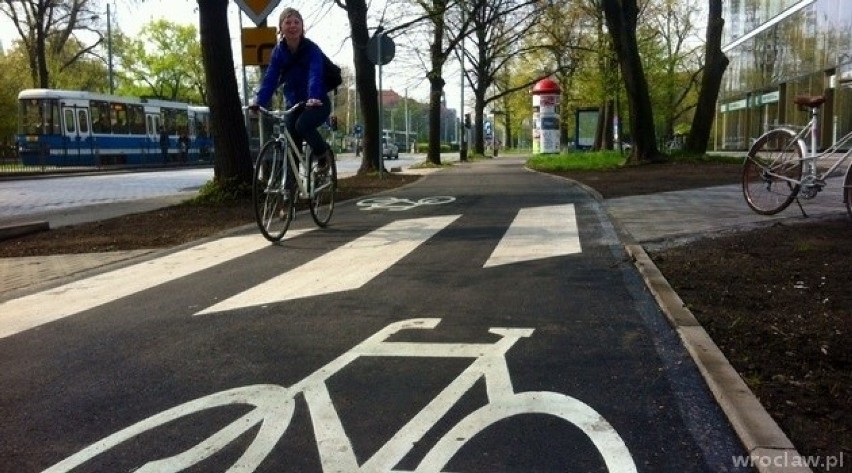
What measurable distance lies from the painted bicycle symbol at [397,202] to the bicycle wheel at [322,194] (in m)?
1.63

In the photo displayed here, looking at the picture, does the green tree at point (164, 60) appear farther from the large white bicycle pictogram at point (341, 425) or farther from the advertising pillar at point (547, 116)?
the large white bicycle pictogram at point (341, 425)

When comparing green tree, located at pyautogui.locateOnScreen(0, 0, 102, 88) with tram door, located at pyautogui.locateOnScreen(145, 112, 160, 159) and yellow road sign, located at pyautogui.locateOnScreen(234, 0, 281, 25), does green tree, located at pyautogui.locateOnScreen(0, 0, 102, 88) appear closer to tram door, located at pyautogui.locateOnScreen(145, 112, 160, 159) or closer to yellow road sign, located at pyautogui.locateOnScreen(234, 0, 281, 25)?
tram door, located at pyautogui.locateOnScreen(145, 112, 160, 159)

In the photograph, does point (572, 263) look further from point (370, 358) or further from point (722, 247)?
point (370, 358)

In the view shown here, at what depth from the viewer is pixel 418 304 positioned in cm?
470

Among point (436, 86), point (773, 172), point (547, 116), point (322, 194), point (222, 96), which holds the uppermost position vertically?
point (436, 86)

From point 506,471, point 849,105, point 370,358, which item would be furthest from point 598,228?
point 849,105

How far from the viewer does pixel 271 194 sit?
736cm

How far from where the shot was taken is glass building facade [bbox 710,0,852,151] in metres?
30.5

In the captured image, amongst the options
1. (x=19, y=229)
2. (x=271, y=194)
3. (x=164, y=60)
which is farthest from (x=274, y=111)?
(x=164, y=60)

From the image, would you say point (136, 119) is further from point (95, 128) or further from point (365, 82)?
point (365, 82)

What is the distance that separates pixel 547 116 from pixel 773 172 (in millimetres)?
34726

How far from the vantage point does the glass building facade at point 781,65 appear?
100 ft

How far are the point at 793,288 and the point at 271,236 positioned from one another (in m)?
4.62

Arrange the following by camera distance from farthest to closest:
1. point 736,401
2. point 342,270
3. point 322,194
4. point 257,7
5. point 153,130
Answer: point 153,130, point 257,7, point 322,194, point 342,270, point 736,401
